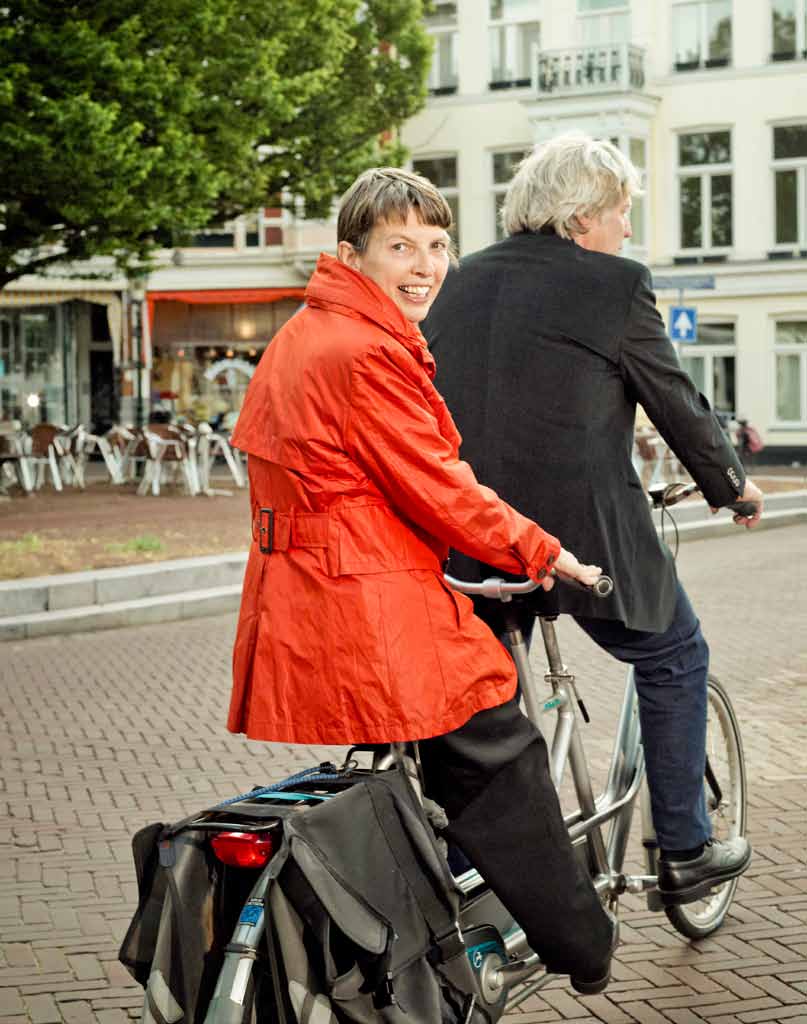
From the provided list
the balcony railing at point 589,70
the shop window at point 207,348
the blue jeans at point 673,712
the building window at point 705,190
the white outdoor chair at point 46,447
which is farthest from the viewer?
the shop window at point 207,348

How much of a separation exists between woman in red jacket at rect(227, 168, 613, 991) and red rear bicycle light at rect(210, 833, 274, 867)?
0.85 ft

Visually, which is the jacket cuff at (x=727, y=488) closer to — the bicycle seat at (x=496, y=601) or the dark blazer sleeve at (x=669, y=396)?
the dark blazer sleeve at (x=669, y=396)

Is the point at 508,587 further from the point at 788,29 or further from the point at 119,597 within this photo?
the point at 788,29

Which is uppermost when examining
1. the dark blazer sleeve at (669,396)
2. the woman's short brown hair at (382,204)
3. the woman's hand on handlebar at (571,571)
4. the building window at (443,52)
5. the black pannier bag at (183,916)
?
the building window at (443,52)

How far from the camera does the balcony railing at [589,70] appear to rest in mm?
32781

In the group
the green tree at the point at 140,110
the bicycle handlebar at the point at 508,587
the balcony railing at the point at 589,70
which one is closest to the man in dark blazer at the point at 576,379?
the bicycle handlebar at the point at 508,587

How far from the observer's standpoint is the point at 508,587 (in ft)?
10.0

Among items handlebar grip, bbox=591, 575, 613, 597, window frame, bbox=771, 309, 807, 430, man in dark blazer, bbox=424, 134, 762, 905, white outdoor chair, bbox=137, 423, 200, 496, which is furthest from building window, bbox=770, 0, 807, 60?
handlebar grip, bbox=591, 575, 613, 597

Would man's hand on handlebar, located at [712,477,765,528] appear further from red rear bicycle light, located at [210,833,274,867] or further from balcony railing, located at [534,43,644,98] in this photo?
balcony railing, located at [534,43,644,98]

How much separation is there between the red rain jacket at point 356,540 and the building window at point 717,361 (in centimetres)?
3081

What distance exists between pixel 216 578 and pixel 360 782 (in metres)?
9.52

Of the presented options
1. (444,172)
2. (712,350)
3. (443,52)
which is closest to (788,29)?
(712,350)

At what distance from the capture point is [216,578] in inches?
476

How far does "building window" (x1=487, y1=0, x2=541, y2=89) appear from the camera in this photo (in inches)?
1367
